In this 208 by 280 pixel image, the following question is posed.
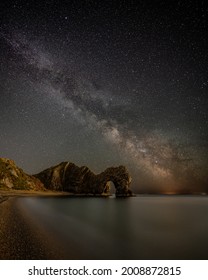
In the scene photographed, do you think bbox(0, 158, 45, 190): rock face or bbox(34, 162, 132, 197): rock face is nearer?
bbox(0, 158, 45, 190): rock face

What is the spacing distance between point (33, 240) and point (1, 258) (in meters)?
3.71

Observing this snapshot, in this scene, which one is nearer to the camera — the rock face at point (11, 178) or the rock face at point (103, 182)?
the rock face at point (11, 178)

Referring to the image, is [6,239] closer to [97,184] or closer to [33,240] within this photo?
[33,240]

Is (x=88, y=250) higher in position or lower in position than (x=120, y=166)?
lower

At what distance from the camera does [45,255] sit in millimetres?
11156

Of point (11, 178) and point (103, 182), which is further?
point (103, 182)

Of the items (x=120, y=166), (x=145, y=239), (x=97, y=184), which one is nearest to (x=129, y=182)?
(x=120, y=166)
